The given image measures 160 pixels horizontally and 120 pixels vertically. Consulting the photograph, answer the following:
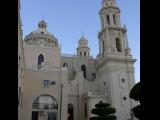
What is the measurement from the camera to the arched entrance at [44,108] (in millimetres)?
30297

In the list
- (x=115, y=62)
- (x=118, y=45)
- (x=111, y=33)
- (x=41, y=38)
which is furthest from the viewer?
(x=41, y=38)

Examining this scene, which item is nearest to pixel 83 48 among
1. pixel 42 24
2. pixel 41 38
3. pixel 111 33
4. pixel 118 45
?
pixel 42 24

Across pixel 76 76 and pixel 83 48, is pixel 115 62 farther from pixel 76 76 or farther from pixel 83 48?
pixel 83 48

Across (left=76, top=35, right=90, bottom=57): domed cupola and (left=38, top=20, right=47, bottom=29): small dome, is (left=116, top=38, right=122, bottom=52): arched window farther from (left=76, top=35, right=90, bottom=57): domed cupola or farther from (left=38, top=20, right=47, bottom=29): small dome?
(left=76, top=35, right=90, bottom=57): domed cupola

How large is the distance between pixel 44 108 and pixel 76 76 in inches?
508

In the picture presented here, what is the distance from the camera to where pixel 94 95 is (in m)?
38.3

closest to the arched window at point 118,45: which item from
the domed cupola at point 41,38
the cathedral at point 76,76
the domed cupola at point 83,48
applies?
the cathedral at point 76,76

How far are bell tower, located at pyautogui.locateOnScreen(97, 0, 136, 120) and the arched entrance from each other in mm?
10545

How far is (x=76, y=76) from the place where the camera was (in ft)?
141

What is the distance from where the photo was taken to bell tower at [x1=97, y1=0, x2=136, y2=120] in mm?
38841

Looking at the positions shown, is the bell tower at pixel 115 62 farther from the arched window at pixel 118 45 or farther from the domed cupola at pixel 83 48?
the domed cupola at pixel 83 48
